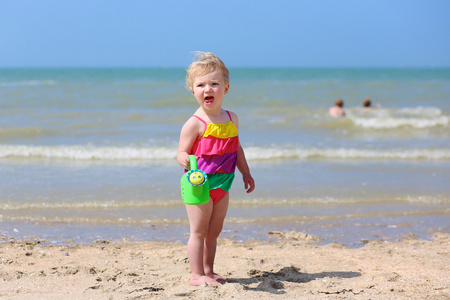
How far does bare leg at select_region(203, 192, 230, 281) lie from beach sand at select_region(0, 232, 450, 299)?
0.15m

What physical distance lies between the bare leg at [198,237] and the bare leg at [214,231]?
0.18 ft

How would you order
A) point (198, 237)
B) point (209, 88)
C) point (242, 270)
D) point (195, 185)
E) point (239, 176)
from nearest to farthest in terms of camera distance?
point (195, 185), point (209, 88), point (198, 237), point (242, 270), point (239, 176)

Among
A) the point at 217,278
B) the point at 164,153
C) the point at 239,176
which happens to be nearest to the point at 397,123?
the point at 164,153

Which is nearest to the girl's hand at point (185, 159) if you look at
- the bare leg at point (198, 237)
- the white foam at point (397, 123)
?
the bare leg at point (198, 237)

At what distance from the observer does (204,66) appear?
3.09 meters

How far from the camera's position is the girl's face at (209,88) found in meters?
3.09

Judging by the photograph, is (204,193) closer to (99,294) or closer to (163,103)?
(99,294)

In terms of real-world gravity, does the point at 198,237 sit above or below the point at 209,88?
below

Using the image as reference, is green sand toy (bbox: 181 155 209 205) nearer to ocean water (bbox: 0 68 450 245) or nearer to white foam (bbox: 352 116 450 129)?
ocean water (bbox: 0 68 450 245)

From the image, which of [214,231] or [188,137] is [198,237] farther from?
[188,137]

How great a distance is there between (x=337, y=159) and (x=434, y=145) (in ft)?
9.27

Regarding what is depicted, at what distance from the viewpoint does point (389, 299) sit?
309 centimetres

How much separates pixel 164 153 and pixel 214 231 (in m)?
5.35

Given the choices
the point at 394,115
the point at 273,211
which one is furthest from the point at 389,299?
the point at 394,115
